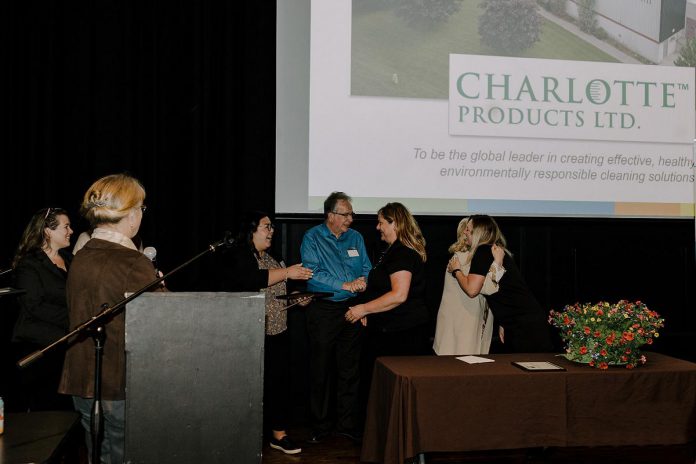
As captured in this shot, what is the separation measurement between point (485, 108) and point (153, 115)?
2392 mm

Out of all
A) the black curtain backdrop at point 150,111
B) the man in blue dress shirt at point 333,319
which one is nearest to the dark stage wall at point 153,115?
the black curtain backdrop at point 150,111

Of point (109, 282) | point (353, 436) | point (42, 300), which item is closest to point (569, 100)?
point (353, 436)

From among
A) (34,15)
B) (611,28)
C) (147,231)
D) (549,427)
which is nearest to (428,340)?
(549,427)

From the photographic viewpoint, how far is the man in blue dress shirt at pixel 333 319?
4.16 metres

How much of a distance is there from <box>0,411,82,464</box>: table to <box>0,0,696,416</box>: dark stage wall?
260cm

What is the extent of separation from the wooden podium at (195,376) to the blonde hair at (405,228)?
2.20 meters

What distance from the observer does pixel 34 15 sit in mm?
4402

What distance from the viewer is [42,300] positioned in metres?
3.58

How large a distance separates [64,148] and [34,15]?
0.90 m

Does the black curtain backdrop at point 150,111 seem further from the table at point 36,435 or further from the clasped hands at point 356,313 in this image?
the table at point 36,435

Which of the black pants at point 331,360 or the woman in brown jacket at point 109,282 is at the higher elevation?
the woman in brown jacket at point 109,282

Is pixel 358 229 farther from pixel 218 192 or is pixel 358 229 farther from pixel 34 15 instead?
pixel 34 15

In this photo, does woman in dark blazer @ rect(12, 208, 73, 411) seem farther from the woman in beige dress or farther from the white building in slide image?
the white building in slide image

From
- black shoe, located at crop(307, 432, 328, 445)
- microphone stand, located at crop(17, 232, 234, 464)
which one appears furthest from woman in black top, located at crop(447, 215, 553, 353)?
microphone stand, located at crop(17, 232, 234, 464)
